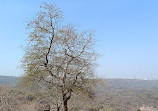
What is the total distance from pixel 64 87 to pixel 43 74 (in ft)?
3.82

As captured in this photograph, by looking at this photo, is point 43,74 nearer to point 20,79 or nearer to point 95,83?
point 20,79

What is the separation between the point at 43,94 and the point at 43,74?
1.18 m

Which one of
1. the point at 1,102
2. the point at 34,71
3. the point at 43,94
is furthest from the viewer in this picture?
the point at 1,102

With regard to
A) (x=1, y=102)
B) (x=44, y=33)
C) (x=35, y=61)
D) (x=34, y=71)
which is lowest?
(x=1, y=102)

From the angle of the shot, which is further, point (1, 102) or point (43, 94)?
point (1, 102)

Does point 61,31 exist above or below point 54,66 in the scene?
above

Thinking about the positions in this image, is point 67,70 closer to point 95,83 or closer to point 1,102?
point 95,83

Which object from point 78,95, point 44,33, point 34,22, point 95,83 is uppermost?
point 34,22

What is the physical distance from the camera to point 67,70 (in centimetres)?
735

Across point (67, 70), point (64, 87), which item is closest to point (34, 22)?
point (67, 70)

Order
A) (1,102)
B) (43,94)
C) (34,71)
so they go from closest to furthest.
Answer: (34,71) → (43,94) → (1,102)

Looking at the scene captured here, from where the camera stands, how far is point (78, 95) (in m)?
7.97

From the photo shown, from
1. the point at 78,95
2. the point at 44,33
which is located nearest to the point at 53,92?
the point at 78,95

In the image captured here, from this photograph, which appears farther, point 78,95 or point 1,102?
point 1,102
